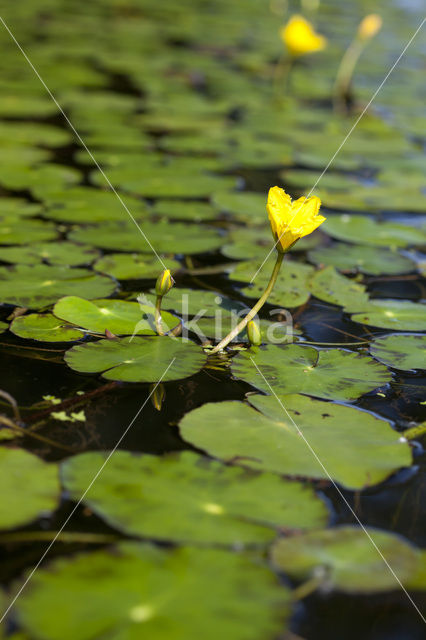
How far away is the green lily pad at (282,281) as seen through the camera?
154 centimetres

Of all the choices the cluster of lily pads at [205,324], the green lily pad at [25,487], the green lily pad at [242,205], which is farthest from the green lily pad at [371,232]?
the green lily pad at [25,487]

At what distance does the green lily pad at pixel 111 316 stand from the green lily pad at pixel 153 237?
0.40m

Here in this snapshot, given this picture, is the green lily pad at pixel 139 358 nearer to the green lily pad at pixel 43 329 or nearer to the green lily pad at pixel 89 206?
the green lily pad at pixel 43 329

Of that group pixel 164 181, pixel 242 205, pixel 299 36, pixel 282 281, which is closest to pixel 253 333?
pixel 282 281

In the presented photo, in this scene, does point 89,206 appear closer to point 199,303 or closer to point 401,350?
point 199,303

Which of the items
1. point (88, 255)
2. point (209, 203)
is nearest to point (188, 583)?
point (88, 255)

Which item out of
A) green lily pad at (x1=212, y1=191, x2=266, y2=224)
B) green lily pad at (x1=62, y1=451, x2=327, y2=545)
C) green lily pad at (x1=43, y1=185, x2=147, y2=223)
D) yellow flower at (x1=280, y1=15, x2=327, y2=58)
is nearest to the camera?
green lily pad at (x1=62, y1=451, x2=327, y2=545)

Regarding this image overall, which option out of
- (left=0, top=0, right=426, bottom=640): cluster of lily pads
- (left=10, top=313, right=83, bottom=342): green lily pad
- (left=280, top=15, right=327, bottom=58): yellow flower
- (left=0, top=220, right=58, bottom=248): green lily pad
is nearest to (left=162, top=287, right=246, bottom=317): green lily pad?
(left=0, top=0, right=426, bottom=640): cluster of lily pads

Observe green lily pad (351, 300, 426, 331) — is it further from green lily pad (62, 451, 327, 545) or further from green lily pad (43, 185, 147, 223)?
green lily pad (43, 185, 147, 223)

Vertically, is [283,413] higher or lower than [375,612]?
higher

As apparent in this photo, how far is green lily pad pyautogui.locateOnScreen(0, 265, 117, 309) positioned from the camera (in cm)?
143

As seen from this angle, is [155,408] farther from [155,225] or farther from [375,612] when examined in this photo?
[155,225]

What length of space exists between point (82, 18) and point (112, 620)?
16.2ft

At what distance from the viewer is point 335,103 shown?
3594 mm
